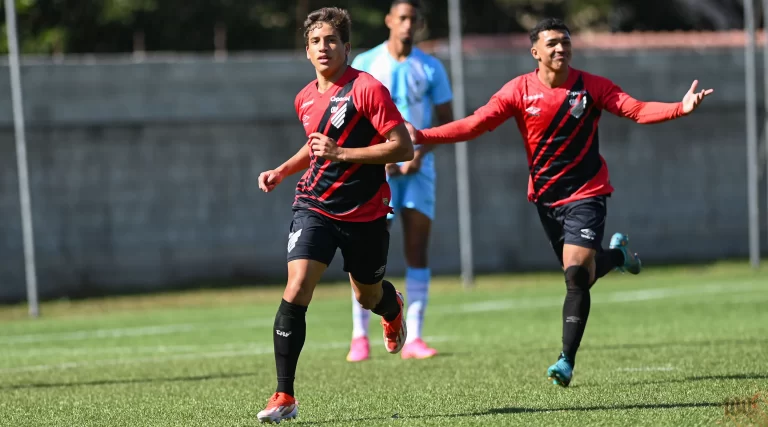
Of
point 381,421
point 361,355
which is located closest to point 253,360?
point 361,355

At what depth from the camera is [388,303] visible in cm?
779

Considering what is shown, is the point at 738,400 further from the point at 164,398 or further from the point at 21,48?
the point at 21,48

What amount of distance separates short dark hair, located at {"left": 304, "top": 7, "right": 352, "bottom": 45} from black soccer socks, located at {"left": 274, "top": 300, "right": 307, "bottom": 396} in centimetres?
153

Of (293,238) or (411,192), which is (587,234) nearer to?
(293,238)

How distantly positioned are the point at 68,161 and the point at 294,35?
12.7 metres

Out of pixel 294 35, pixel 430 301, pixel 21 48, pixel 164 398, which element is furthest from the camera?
pixel 294 35

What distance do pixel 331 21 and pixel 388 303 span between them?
1.85 m

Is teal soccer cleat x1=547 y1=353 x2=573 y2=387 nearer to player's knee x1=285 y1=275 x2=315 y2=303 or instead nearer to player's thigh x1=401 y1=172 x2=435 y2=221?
player's knee x1=285 y1=275 x2=315 y2=303

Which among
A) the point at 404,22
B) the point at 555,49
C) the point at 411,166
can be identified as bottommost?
the point at 411,166

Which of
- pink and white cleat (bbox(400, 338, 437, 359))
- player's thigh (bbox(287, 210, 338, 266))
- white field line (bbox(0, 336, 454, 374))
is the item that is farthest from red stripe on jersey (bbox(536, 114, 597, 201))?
white field line (bbox(0, 336, 454, 374))

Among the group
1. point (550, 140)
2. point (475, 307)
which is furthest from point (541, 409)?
point (475, 307)

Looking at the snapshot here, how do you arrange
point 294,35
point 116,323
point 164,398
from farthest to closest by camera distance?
point 294,35 < point 116,323 < point 164,398

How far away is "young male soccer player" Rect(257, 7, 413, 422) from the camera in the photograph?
6676mm

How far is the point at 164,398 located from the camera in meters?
7.89
